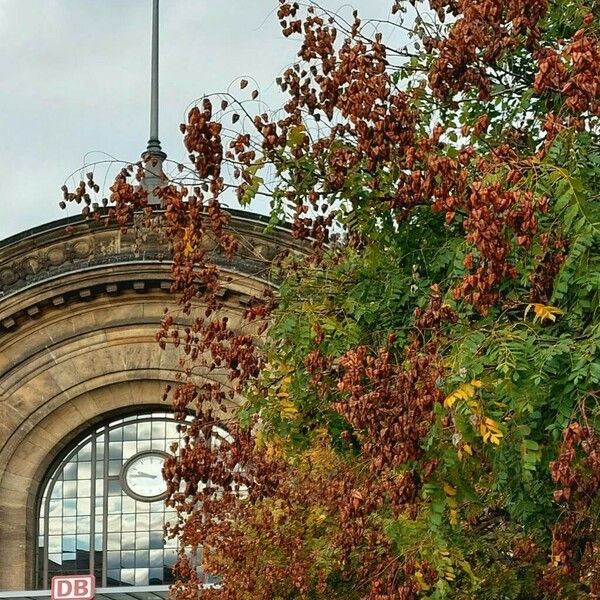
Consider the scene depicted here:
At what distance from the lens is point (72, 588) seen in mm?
20219

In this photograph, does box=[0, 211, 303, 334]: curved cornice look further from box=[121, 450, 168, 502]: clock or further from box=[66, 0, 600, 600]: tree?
box=[66, 0, 600, 600]: tree

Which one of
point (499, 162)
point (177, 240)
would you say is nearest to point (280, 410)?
point (177, 240)

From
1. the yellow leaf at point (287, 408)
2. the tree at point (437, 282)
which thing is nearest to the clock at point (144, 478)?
the tree at point (437, 282)

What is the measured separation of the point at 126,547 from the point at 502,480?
17.0 metres

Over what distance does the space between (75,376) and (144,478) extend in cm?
216

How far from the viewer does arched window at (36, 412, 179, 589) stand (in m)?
27.4

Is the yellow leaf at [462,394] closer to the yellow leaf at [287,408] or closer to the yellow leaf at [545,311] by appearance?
the yellow leaf at [545,311]

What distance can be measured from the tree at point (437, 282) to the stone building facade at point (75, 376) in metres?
11.6

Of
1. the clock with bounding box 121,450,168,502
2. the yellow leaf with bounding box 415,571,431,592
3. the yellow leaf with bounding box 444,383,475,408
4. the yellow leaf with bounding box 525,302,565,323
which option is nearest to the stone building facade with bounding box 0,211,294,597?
the clock with bounding box 121,450,168,502

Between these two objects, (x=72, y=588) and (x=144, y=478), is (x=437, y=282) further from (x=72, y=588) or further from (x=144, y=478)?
(x=144, y=478)

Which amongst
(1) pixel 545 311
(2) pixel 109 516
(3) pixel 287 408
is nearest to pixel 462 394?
(1) pixel 545 311

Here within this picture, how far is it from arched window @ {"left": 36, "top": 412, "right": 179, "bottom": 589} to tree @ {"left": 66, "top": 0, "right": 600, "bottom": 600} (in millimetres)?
11898

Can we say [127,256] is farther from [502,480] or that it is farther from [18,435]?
[502,480]

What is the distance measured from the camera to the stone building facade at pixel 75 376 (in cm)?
2691
